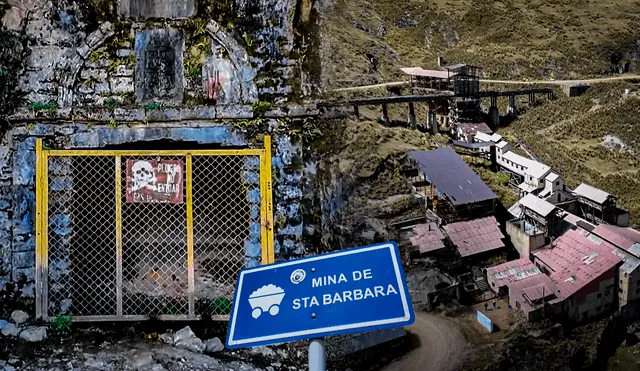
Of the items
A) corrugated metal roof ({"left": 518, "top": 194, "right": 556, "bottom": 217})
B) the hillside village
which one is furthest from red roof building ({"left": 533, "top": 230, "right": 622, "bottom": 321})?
the hillside village

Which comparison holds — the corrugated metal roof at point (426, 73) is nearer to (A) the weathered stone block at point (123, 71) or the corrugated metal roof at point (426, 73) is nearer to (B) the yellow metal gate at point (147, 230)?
(B) the yellow metal gate at point (147, 230)

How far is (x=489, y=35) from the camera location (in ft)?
112

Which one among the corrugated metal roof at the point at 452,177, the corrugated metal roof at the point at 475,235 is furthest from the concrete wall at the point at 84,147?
the corrugated metal roof at the point at 452,177

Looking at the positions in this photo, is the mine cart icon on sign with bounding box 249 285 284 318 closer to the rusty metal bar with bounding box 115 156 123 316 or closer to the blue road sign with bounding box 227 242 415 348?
the blue road sign with bounding box 227 242 415 348

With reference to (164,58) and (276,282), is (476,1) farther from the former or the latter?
(276,282)

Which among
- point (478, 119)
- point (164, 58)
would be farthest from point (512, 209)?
point (164, 58)

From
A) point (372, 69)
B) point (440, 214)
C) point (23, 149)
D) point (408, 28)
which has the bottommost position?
point (440, 214)

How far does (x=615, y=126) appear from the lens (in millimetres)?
21672

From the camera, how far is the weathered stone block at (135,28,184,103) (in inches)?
189

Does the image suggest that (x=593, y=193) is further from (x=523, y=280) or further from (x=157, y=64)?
(x=157, y=64)

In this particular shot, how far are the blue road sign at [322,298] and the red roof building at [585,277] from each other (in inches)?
506

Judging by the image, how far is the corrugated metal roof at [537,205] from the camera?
634 inches

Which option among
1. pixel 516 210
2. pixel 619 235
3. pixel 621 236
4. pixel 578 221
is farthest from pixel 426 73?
pixel 621 236

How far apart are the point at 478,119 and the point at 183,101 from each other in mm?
22475
